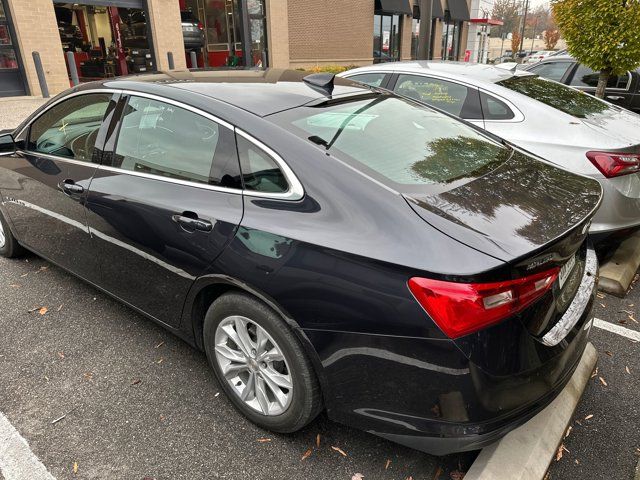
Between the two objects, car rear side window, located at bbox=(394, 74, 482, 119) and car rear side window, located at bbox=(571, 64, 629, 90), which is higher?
car rear side window, located at bbox=(394, 74, 482, 119)

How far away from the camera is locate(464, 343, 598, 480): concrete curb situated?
201 centimetres

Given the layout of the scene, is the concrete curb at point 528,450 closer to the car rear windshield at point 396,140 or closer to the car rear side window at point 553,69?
the car rear windshield at point 396,140

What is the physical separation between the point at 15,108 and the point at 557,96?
1211 centimetres

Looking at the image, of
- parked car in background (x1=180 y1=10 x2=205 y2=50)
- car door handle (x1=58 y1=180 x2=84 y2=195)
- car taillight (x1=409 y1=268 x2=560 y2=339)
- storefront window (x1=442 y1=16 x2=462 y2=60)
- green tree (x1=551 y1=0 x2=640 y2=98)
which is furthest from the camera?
storefront window (x1=442 y1=16 x2=462 y2=60)

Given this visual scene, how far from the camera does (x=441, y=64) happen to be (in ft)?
17.1

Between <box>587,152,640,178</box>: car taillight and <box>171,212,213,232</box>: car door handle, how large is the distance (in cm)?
290

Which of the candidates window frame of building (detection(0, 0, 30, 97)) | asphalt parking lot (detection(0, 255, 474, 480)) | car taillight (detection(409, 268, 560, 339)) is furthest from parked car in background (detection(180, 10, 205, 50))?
car taillight (detection(409, 268, 560, 339))

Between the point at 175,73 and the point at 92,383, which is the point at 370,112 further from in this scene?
the point at 92,383

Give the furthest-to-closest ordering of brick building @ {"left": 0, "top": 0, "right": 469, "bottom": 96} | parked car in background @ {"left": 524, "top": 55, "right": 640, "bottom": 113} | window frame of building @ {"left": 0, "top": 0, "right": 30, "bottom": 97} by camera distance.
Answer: brick building @ {"left": 0, "top": 0, "right": 469, "bottom": 96} < window frame of building @ {"left": 0, "top": 0, "right": 30, "bottom": 97} < parked car in background @ {"left": 524, "top": 55, "right": 640, "bottom": 113}

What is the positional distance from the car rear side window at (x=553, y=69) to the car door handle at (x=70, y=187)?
26.9ft

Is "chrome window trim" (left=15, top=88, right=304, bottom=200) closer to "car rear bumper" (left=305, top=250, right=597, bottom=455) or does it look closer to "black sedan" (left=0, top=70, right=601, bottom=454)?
"black sedan" (left=0, top=70, right=601, bottom=454)

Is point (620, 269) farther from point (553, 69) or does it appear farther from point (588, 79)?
point (553, 69)

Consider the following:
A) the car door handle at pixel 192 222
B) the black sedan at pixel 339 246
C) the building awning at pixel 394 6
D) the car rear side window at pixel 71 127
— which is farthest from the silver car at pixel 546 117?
the building awning at pixel 394 6

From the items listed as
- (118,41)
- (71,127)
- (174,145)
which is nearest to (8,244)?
(71,127)
